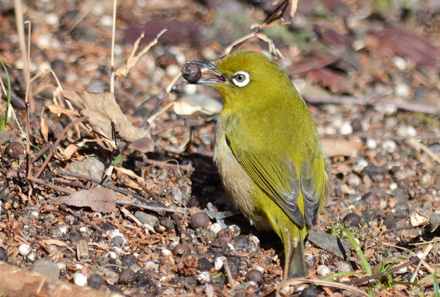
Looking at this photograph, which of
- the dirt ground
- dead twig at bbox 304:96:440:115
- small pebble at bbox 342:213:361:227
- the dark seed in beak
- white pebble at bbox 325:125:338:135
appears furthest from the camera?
dead twig at bbox 304:96:440:115

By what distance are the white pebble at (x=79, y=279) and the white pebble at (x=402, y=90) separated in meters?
4.37

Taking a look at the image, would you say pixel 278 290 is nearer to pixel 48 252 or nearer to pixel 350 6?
pixel 48 252

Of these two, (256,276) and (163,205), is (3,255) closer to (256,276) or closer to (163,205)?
(163,205)

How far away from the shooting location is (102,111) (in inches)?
165

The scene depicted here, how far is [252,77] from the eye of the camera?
459 cm

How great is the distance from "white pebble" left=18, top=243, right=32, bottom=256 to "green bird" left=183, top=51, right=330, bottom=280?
55.4 inches

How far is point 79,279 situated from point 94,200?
2.34ft

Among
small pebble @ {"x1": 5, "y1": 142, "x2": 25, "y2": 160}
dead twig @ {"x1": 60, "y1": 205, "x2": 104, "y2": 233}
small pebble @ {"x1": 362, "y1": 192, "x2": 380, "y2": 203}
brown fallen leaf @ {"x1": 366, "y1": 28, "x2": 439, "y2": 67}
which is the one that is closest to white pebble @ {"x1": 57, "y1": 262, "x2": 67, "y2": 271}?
dead twig @ {"x1": 60, "y1": 205, "x2": 104, "y2": 233}

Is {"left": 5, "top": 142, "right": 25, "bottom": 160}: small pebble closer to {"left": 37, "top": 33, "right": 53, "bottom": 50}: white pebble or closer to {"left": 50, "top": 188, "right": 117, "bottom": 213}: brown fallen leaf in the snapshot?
{"left": 50, "top": 188, "right": 117, "bottom": 213}: brown fallen leaf

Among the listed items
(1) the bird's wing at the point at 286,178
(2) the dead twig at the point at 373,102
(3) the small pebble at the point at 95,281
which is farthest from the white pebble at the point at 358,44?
(3) the small pebble at the point at 95,281

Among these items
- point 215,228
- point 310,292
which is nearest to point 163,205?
point 215,228

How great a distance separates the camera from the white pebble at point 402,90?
679cm

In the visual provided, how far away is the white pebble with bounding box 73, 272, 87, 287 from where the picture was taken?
3.59m

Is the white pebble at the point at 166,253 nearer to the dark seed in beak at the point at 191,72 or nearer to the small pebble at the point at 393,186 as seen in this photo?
the dark seed in beak at the point at 191,72
